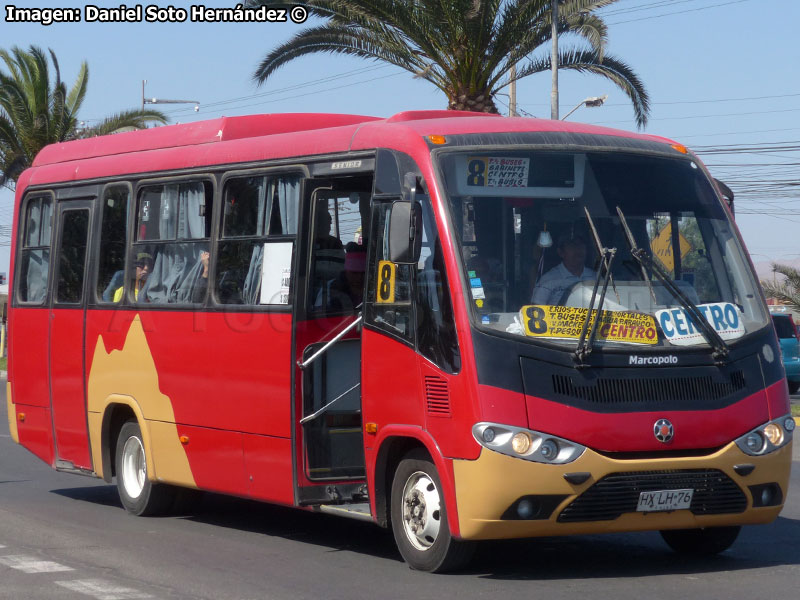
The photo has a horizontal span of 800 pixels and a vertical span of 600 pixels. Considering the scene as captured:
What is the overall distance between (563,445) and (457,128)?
216 cm

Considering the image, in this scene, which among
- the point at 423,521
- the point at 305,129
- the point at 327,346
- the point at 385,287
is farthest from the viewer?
the point at 305,129

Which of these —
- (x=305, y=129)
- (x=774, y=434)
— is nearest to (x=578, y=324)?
(x=774, y=434)

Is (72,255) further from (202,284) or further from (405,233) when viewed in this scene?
(405,233)

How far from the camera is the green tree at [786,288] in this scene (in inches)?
1134

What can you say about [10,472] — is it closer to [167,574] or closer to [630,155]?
[167,574]

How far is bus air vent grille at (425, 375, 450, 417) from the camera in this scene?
7691mm

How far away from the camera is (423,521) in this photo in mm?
8016

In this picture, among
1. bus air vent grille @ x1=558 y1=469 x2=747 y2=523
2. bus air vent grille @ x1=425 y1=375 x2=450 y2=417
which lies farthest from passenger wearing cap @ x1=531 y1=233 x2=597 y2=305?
bus air vent grille @ x1=558 y1=469 x2=747 y2=523

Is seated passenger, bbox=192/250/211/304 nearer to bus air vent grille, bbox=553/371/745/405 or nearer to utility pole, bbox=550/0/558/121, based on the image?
bus air vent grille, bbox=553/371/745/405

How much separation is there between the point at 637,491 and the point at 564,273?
134 cm

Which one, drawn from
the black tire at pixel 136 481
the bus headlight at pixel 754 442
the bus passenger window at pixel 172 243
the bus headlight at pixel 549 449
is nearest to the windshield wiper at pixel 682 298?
the bus headlight at pixel 754 442

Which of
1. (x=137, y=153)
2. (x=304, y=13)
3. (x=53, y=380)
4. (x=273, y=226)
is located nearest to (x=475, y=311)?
(x=273, y=226)

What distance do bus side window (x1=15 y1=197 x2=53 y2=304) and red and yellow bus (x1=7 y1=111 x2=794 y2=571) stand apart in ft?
8.40

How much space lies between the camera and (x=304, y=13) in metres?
23.0
